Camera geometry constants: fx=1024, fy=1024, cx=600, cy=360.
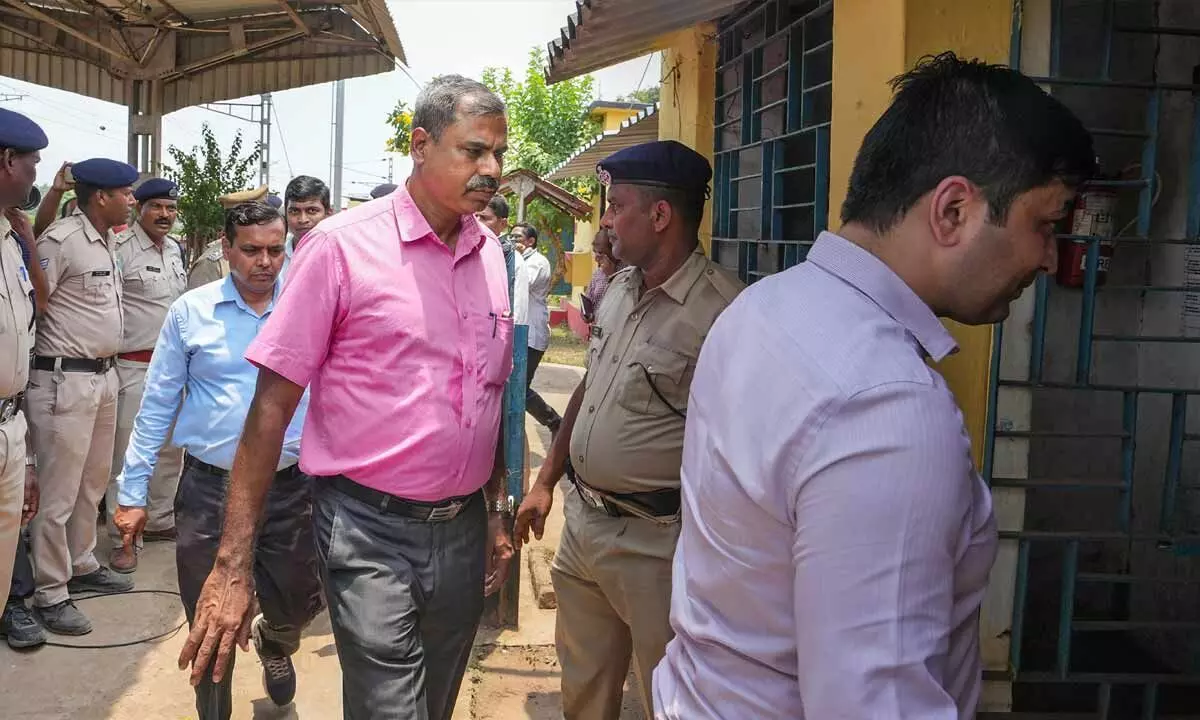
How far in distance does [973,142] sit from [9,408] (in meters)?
3.73

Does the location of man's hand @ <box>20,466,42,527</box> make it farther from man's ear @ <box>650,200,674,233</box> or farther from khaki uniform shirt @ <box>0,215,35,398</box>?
man's ear @ <box>650,200,674,233</box>

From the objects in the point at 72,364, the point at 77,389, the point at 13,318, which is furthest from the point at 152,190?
the point at 13,318

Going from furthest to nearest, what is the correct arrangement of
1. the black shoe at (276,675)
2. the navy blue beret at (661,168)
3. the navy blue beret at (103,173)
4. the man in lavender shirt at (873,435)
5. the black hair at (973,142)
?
the navy blue beret at (103,173) < the black shoe at (276,675) < the navy blue beret at (661,168) < the black hair at (973,142) < the man in lavender shirt at (873,435)

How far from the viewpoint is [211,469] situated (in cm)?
365

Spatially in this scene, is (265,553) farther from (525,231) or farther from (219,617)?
(525,231)

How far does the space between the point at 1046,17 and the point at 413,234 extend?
2021 mm

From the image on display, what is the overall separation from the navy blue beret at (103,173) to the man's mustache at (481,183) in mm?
3532

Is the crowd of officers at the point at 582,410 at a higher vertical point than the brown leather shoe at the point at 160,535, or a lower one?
higher

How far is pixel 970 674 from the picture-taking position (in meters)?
1.35

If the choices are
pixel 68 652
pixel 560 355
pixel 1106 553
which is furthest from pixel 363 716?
pixel 560 355

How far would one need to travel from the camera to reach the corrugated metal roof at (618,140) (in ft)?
28.9

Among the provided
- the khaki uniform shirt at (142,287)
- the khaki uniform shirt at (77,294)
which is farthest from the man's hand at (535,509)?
the khaki uniform shirt at (142,287)

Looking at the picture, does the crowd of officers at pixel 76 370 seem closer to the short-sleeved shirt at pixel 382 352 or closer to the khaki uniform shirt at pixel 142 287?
the khaki uniform shirt at pixel 142 287

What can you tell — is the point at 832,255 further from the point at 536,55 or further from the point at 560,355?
the point at 536,55
